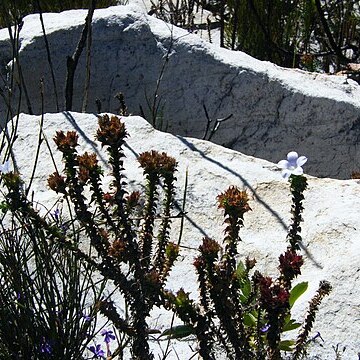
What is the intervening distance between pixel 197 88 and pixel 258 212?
4.13 feet

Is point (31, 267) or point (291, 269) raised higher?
point (291, 269)

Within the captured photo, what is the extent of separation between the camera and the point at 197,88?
4.17m

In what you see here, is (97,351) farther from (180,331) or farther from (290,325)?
(290,325)

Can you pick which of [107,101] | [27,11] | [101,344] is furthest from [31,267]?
[27,11]

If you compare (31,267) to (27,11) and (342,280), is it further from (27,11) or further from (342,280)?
(27,11)

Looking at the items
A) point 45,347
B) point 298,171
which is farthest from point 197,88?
point 45,347

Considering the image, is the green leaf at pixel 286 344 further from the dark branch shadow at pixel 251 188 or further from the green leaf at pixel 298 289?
the dark branch shadow at pixel 251 188

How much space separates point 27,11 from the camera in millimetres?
6379

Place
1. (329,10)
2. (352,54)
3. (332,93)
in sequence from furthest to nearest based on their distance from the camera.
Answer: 1. (352,54)
2. (329,10)
3. (332,93)

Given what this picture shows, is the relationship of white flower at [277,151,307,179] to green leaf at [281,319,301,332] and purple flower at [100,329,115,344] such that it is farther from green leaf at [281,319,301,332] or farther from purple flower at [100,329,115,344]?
purple flower at [100,329,115,344]

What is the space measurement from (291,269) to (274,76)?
2.18 metres

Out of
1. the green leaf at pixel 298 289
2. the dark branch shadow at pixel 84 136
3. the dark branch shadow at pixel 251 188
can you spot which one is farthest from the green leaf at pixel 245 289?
the dark branch shadow at pixel 84 136

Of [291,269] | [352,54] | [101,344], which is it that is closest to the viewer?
[291,269]

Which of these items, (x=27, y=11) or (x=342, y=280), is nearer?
(x=342, y=280)
